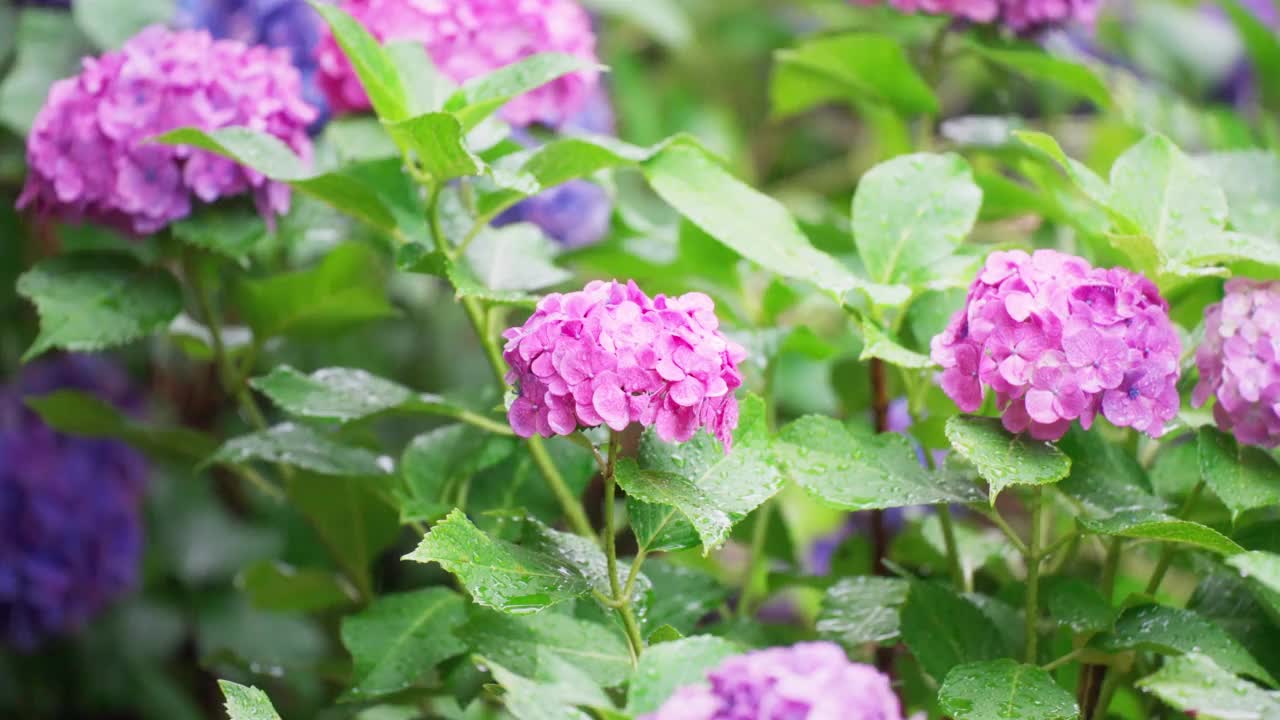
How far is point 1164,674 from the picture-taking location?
64cm

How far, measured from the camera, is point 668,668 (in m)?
0.56

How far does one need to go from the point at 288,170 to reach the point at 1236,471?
0.58 metres

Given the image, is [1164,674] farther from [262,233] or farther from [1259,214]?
[262,233]

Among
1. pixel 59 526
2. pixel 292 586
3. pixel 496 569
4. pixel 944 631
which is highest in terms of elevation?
pixel 496 569

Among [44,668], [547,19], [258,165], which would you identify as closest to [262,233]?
[258,165]

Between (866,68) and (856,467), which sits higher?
(866,68)

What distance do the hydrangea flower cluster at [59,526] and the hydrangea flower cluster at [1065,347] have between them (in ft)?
3.90

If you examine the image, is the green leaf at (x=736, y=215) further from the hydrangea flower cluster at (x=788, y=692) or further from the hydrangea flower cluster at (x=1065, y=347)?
the hydrangea flower cluster at (x=788, y=692)

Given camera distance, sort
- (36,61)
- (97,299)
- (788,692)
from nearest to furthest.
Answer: (788,692)
(97,299)
(36,61)

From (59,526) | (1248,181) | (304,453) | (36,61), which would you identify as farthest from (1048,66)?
(59,526)

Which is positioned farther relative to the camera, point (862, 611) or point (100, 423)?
point (100, 423)

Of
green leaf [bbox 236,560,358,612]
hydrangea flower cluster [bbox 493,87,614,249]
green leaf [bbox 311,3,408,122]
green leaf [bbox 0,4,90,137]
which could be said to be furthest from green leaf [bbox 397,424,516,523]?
green leaf [bbox 0,4,90,137]

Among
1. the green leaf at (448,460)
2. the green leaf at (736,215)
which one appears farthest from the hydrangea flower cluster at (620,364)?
the green leaf at (448,460)

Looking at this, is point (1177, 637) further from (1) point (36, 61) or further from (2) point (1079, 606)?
(1) point (36, 61)
